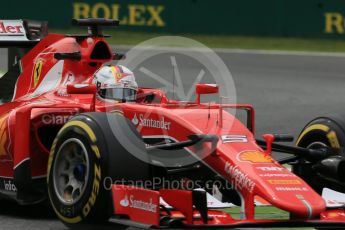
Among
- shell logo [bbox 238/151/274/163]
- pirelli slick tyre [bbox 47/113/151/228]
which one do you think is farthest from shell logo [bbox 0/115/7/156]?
shell logo [bbox 238/151/274/163]

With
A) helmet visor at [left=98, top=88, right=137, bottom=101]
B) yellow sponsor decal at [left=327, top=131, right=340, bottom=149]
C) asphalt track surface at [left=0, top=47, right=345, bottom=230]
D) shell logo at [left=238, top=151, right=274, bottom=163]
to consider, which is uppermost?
helmet visor at [left=98, top=88, right=137, bottom=101]

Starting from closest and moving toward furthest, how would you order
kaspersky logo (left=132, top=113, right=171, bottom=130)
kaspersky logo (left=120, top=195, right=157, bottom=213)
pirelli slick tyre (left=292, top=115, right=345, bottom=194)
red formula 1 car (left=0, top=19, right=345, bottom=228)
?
1. kaspersky logo (left=120, top=195, right=157, bottom=213)
2. red formula 1 car (left=0, top=19, right=345, bottom=228)
3. kaspersky logo (left=132, top=113, right=171, bottom=130)
4. pirelli slick tyre (left=292, top=115, right=345, bottom=194)

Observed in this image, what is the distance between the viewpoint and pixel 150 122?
7.71 meters

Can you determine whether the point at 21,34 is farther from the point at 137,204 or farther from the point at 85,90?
the point at 137,204

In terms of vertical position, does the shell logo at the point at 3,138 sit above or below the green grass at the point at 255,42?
above

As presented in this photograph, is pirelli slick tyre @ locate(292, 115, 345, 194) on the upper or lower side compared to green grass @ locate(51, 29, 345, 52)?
upper

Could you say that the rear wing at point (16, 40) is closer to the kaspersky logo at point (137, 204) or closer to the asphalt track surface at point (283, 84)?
the asphalt track surface at point (283, 84)

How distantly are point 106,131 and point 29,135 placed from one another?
120 cm

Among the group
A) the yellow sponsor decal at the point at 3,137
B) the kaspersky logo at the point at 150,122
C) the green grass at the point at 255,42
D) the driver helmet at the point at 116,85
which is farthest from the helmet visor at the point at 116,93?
the green grass at the point at 255,42

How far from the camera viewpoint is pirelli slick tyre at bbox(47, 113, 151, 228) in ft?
23.0

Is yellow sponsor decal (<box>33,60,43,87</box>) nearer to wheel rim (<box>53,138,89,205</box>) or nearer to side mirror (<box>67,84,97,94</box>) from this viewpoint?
side mirror (<box>67,84,97,94</box>)

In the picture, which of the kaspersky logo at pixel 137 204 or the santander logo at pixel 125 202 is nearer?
the kaspersky logo at pixel 137 204

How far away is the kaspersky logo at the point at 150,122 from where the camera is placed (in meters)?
7.59

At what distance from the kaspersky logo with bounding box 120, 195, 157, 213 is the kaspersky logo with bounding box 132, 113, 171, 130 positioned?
2.94 feet
